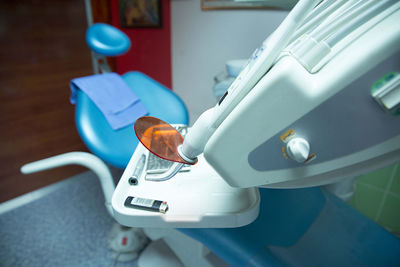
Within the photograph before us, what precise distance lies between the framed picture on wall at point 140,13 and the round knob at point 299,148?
6.03ft

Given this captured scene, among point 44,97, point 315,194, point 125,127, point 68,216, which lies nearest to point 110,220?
point 68,216

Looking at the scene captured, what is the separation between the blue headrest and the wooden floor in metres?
0.65

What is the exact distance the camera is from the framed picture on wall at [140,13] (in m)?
1.80

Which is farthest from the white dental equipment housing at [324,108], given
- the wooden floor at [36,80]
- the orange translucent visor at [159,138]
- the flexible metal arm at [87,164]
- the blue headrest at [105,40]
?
the wooden floor at [36,80]

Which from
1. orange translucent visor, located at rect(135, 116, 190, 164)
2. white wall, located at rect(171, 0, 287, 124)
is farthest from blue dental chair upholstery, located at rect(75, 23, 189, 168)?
orange translucent visor, located at rect(135, 116, 190, 164)

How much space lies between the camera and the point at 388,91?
290mm

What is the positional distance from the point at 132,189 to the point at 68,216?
1100 millimetres

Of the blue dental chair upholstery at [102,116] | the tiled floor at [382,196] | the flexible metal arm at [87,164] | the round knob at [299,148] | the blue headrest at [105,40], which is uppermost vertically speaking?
the round knob at [299,148]

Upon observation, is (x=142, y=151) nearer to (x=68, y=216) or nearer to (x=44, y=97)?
(x=68, y=216)

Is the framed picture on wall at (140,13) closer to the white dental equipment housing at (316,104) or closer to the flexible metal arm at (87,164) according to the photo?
the flexible metal arm at (87,164)

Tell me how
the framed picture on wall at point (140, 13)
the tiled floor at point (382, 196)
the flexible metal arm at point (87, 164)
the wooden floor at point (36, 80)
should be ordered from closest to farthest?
the flexible metal arm at point (87, 164)
the tiled floor at point (382, 196)
the wooden floor at point (36, 80)
the framed picture on wall at point (140, 13)

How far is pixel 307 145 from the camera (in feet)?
1.15

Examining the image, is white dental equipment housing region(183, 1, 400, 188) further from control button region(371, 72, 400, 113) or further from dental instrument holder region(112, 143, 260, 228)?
dental instrument holder region(112, 143, 260, 228)

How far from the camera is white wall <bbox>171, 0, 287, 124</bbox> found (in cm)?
143
